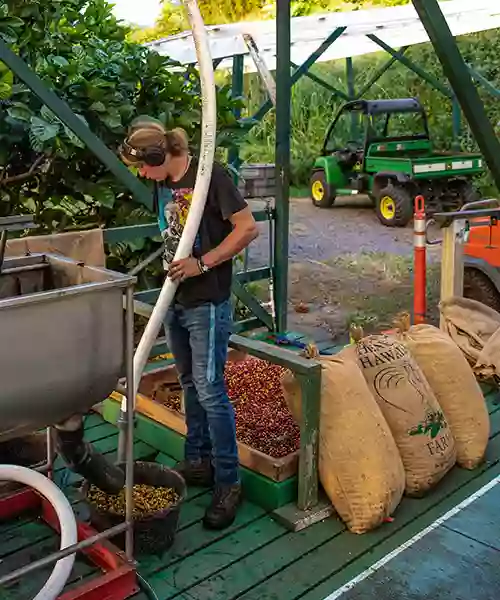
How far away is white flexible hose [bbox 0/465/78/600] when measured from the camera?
2.23 m

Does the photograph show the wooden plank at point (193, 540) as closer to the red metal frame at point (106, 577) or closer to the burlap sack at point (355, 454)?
the red metal frame at point (106, 577)

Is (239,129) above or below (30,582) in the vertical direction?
above

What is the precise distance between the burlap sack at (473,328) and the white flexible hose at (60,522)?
2676mm

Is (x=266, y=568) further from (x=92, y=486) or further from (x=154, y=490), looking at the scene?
(x=92, y=486)

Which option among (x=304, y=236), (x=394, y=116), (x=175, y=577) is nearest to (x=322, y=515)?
(x=175, y=577)

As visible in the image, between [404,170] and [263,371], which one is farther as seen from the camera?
[404,170]

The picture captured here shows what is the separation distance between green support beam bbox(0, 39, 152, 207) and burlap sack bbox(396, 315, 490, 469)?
5.08ft

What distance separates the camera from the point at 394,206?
10.8 meters

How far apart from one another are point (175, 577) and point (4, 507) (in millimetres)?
794

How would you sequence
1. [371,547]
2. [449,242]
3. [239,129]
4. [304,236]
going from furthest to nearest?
[304,236] → [239,129] → [449,242] → [371,547]

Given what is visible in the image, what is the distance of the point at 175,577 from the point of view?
2.64 meters

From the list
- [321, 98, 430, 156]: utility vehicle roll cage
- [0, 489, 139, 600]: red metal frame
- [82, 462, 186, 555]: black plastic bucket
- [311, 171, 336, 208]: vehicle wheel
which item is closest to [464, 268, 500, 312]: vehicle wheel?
[82, 462, 186, 555]: black plastic bucket

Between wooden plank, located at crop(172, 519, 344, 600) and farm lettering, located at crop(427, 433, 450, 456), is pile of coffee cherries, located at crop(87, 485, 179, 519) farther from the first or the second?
farm lettering, located at crop(427, 433, 450, 456)

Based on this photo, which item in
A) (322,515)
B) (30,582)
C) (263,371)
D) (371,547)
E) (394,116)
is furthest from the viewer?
(394,116)
